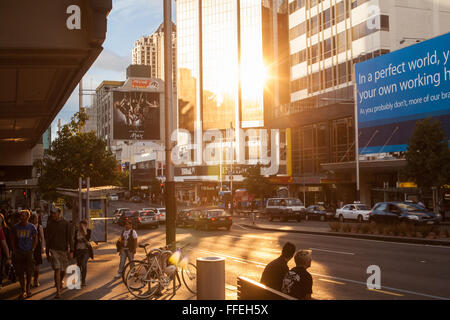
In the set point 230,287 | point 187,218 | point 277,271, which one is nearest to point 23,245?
point 230,287

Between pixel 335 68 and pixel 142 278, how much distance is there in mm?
53637

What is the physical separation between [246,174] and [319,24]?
Answer: 21584 millimetres

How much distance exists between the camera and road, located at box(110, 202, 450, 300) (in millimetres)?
11398

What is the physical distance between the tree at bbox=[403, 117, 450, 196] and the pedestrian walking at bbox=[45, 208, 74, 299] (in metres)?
29.5

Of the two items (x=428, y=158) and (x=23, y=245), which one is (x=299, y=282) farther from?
(x=428, y=158)

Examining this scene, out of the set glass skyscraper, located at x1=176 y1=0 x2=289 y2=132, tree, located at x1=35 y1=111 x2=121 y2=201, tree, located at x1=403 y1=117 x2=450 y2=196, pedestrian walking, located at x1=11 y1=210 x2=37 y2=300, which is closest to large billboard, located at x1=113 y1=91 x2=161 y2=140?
tree, located at x1=35 y1=111 x2=121 y2=201

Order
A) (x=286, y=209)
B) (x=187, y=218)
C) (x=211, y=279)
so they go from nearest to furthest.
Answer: (x=211, y=279) < (x=187, y=218) < (x=286, y=209)

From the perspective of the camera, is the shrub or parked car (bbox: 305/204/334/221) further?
parked car (bbox: 305/204/334/221)

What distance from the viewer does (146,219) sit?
128 feet

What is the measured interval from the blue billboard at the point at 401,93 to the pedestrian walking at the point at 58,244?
130ft

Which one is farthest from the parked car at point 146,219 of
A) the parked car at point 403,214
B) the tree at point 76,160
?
the parked car at point 403,214

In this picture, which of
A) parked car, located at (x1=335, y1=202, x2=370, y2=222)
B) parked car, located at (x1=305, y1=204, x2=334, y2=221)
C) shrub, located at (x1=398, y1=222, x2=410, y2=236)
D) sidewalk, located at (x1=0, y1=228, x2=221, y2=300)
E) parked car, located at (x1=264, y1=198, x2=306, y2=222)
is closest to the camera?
sidewalk, located at (x1=0, y1=228, x2=221, y2=300)

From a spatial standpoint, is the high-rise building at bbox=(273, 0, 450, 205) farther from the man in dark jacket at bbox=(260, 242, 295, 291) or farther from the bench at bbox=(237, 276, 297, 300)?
the bench at bbox=(237, 276, 297, 300)

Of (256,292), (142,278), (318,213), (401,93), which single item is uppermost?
(401,93)
